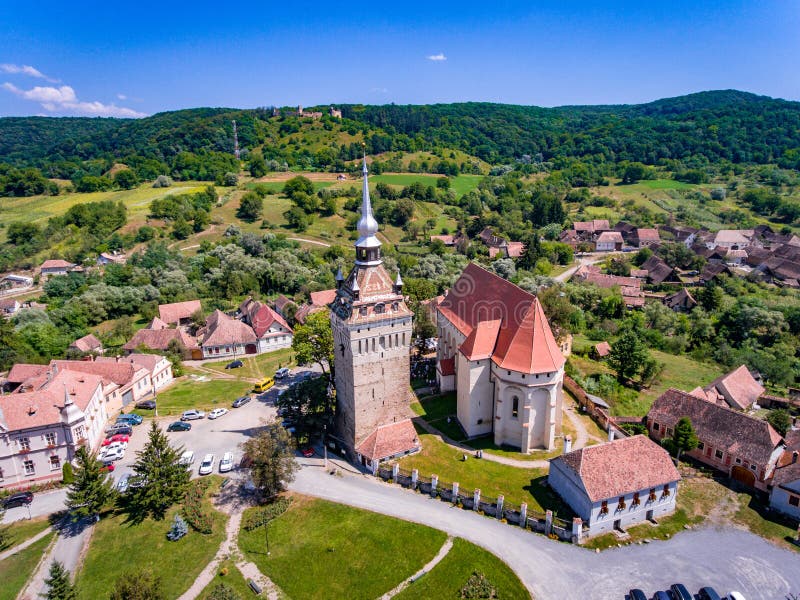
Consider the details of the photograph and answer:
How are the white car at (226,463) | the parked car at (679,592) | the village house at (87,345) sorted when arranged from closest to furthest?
the parked car at (679,592) < the white car at (226,463) < the village house at (87,345)

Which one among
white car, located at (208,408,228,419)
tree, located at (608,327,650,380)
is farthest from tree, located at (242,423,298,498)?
tree, located at (608,327,650,380)

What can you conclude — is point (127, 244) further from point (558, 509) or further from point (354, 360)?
point (558, 509)

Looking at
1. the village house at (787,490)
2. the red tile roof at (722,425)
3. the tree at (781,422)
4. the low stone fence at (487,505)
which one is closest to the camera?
the low stone fence at (487,505)

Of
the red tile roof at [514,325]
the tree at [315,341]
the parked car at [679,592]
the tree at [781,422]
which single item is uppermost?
the red tile roof at [514,325]

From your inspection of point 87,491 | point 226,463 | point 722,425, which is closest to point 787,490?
point 722,425

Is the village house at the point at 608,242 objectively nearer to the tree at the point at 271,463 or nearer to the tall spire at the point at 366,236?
the tall spire at the point at 366,236

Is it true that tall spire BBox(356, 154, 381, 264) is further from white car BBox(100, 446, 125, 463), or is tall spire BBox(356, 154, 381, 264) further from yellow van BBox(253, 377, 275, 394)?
white car BBox(100, 446, 125, 463)

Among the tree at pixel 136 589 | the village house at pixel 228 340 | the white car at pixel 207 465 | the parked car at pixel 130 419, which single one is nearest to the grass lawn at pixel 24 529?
the white car at pixel 207 465
